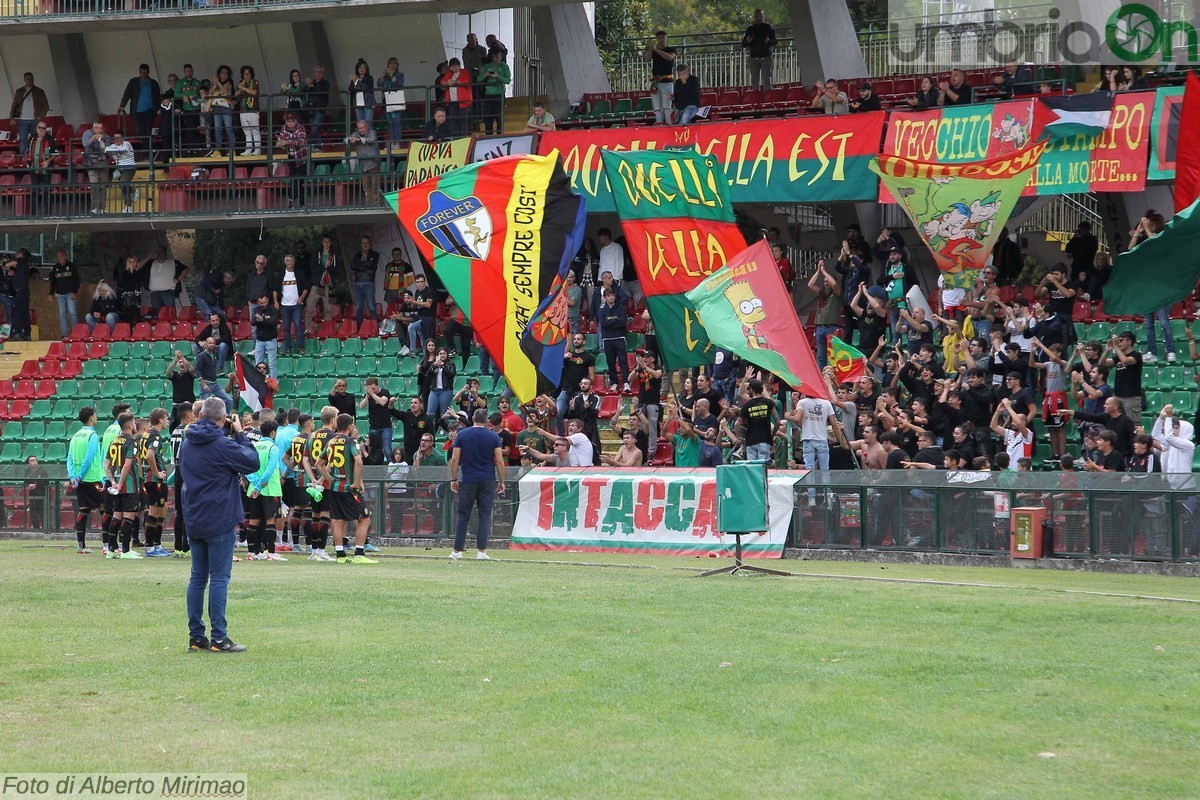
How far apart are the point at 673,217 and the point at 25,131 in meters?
22.7

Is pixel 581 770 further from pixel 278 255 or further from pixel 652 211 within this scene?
pixel 278 255

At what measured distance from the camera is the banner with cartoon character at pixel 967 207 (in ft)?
73.6

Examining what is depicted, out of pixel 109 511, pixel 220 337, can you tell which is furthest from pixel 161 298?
pixel 109 511

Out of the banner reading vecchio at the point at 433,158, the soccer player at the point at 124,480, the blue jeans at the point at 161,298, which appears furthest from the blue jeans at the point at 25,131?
the soccer player at the point at 124,480

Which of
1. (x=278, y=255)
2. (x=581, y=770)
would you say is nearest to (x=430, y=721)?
(x=581, y=770)

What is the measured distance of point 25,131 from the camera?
38000mm

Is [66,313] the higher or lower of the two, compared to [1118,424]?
higher

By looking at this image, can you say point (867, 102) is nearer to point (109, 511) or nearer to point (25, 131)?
point (109, 511)

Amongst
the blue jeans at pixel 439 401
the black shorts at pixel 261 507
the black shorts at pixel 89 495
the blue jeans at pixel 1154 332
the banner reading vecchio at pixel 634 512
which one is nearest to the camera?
the black shorts at pixel 261 507

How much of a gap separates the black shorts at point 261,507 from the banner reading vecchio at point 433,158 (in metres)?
12.4

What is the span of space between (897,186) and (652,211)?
4365mm

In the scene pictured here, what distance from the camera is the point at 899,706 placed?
356 inches

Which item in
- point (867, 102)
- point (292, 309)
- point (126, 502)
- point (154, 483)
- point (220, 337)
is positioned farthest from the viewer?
point (292, 309)

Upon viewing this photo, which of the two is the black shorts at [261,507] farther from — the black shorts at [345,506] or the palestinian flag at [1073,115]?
the palestinian flag at [1073,115]
